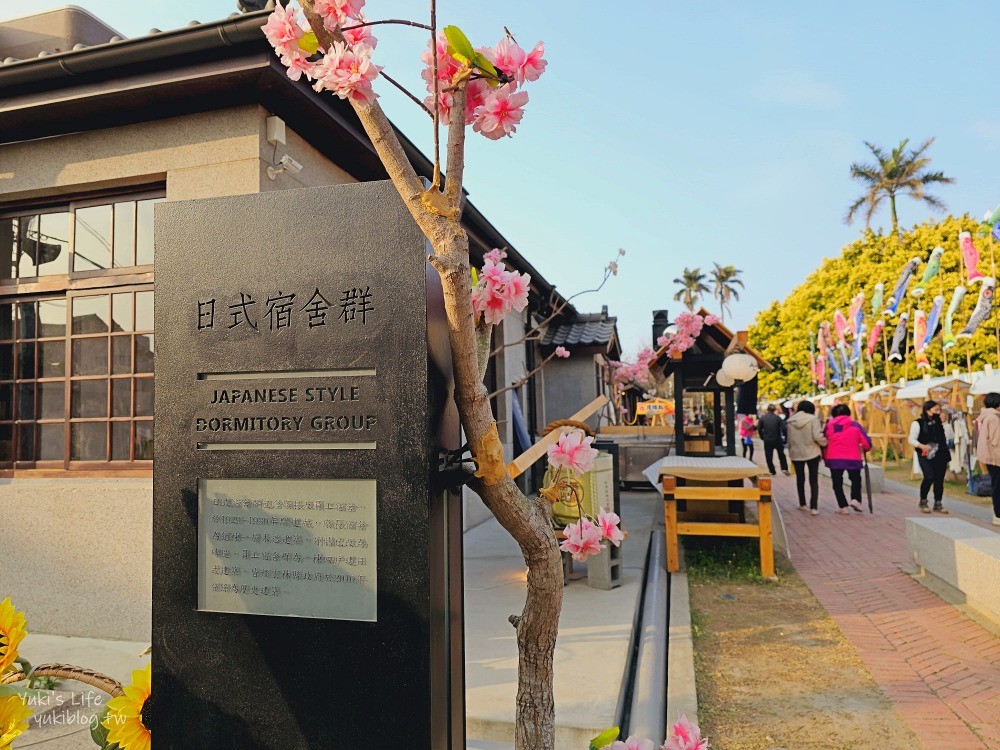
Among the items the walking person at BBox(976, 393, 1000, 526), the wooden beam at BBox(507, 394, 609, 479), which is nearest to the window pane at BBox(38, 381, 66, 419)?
the wooden beam at BBox(507, 394, 609, 479)

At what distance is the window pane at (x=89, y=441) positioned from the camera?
462cm

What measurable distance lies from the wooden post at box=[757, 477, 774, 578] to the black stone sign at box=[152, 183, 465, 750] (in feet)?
15.7

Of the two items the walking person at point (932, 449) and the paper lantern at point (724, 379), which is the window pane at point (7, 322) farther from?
the walking person at point (932, 449)

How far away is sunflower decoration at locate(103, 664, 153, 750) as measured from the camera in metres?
1.67

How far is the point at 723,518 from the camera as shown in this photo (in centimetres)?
704

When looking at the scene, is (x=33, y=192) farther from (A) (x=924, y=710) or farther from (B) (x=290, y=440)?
(A) (x=924, y=710)

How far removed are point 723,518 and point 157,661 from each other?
252 inches

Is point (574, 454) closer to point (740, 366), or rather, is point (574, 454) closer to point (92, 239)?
point (92, 239)

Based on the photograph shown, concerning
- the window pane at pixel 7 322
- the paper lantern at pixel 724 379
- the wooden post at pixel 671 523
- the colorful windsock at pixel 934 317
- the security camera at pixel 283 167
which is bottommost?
the wooden post at pixel 671 523

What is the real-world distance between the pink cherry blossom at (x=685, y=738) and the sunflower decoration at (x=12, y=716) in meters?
1.33

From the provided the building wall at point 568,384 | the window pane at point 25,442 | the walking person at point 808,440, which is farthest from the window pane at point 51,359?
the building wall at point 568,384

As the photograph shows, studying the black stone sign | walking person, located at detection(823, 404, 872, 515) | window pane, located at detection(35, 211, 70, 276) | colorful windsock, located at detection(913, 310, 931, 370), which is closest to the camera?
the black stone sign

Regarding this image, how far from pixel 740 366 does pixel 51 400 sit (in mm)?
6423

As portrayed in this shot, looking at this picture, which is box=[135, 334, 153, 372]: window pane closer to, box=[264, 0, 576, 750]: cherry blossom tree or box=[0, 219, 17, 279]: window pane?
box=[0, 219, 17, 279]: window pane
